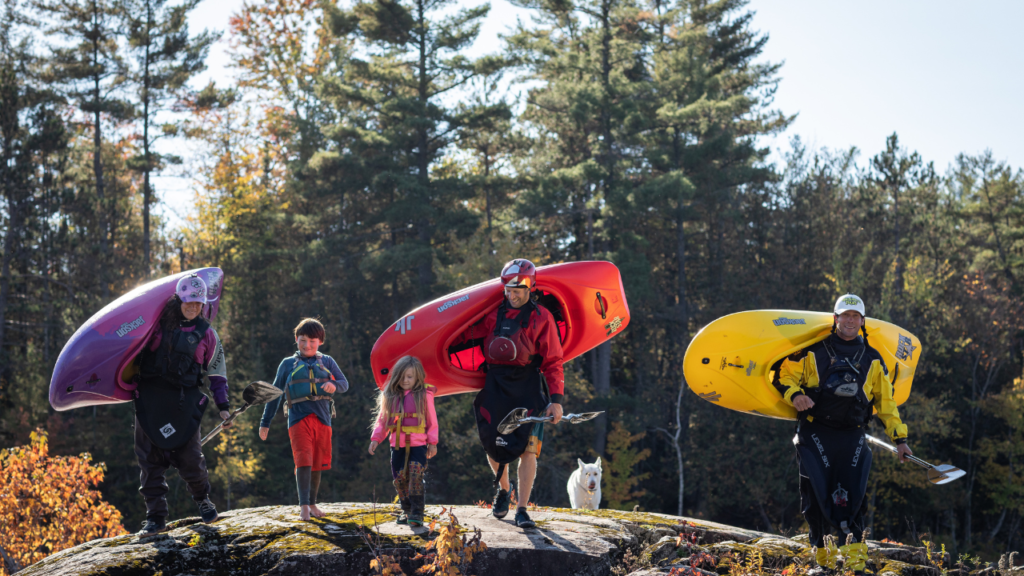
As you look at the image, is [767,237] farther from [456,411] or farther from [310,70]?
[310,70]

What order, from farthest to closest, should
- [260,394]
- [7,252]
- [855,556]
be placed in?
[7,252] < [260,394] < [855,556]

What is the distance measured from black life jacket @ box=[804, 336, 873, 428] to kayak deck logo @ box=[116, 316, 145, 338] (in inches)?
208

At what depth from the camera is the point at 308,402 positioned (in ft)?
20.9

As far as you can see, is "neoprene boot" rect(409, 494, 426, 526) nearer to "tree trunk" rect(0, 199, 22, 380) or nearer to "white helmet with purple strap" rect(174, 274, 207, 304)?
"white helmet with purple strap" rect(174, 274, 207, 304)

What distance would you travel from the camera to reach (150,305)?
660cm

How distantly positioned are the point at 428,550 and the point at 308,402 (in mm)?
1601

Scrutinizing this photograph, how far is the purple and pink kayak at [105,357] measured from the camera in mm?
6406

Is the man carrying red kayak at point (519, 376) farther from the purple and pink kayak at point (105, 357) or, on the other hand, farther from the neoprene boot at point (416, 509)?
the purple and pink kayak at point (105, 357)

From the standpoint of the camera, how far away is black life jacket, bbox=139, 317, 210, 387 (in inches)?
250

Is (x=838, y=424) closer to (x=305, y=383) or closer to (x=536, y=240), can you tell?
(x=305, y=383)

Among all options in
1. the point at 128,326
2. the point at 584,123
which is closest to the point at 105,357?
the point at 128,326

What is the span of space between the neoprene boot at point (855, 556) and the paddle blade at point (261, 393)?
165 inches

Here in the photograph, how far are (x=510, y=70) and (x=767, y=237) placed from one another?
12171 mm

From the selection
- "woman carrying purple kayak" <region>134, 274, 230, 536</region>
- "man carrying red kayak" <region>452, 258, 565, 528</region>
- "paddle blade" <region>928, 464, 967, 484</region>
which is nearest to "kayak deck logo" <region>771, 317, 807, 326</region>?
"paddle blade" <region>928, 464, 967, 484</region>
